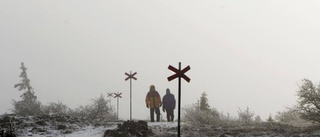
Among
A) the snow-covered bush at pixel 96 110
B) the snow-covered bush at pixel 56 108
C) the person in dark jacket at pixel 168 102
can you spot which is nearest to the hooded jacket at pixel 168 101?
the person in dark jacket at pixel 168 102

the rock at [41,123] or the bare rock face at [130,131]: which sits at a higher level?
the rock at [41,123]

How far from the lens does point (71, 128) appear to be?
1614 centimetres

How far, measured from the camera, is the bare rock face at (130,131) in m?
14.1

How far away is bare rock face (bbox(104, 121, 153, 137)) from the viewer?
14109mm

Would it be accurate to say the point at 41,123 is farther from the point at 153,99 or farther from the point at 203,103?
the point at 203,103

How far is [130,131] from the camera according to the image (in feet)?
48.2

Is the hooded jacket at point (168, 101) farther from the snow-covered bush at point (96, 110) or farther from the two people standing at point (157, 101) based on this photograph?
the snow-covered bush at point (96, 110)

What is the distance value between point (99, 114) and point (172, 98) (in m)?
6.21

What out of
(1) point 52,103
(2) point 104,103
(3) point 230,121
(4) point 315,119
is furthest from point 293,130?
(1) point 52,103

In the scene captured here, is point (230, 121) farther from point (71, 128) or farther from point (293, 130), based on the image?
point (71, 128)

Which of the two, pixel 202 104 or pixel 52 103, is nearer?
pixel 52 103

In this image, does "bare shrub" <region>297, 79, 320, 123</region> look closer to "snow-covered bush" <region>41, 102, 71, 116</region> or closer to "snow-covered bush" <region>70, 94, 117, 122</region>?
"snow-covered bush" <region>70, 94, 117, 122</region>

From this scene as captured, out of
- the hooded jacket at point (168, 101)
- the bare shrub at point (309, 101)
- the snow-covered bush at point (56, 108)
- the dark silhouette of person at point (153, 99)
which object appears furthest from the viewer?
the snow-covered bush at point (56, 108)

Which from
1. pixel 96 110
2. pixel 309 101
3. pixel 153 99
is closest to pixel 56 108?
pixel 96 110
